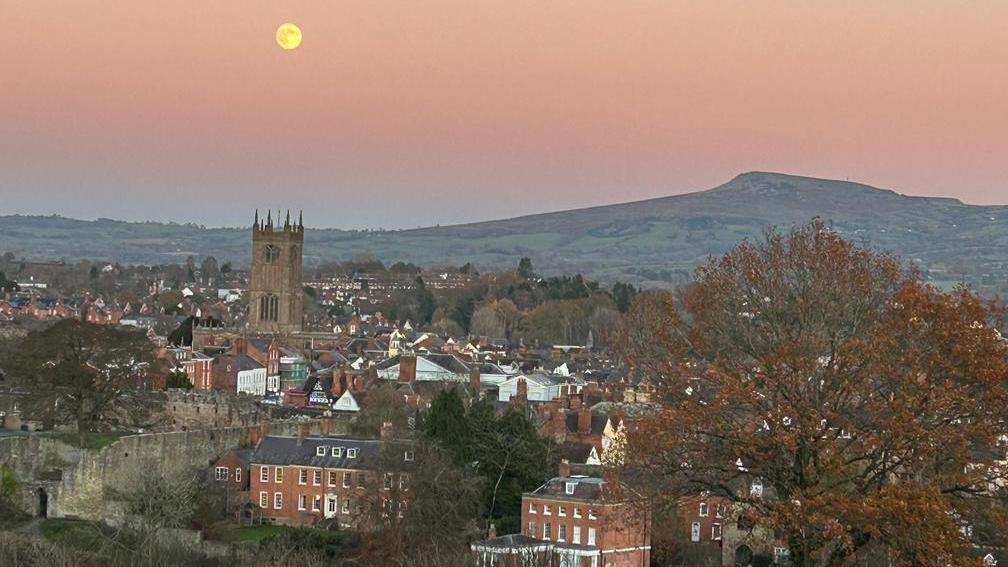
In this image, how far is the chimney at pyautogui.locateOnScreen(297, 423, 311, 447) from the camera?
48125 mm

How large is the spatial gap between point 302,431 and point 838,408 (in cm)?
2930

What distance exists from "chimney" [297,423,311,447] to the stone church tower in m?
58.2

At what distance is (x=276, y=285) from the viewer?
111312 mm

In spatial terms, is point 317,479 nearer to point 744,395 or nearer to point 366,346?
point 744,395

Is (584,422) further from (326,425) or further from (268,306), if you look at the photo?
(268,306)

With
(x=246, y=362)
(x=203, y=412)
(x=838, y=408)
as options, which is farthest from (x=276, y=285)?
(x=838, y=408)

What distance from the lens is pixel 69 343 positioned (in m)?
49.4

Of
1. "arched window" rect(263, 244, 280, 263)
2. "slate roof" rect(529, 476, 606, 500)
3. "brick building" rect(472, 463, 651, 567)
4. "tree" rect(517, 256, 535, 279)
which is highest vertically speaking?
"arched window" rect(263, 244, 280, 263)

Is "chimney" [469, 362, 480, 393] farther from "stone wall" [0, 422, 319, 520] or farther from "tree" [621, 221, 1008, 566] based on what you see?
"tree" [621, 221, 1008, 566]

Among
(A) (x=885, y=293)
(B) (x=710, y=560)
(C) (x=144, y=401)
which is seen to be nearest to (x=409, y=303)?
(C) (x=144, y=401)

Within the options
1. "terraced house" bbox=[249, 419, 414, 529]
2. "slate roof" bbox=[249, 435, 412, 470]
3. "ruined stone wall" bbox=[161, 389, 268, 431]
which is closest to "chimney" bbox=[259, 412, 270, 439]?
"slate roof" bbox=[249, 435, 412, 470]

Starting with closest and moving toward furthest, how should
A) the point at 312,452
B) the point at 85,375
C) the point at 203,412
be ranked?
the point at 312,452
the point at 85,375
the point at 203,412

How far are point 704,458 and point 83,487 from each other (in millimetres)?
25319

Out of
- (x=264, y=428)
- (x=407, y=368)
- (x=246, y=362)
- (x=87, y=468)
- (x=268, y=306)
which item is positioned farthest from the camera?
(x=268, y=306)
